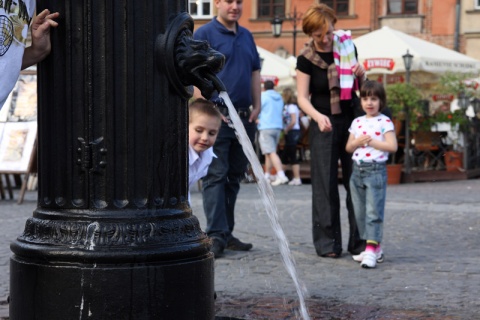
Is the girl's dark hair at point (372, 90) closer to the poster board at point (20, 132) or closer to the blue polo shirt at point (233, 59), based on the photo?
the blue polo shirt at point (233, 59)

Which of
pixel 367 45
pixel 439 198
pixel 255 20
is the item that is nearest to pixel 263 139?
pixel 439 198

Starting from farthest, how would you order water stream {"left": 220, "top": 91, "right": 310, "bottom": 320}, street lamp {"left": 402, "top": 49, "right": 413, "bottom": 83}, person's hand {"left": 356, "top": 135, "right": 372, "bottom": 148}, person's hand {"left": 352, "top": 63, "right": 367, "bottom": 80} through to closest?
street lamp {"left": 402, "top": 49, "right": 413, "bottom": 83} < person's hand {"left": 352, "top": 63, "right": 367, "bottom": 80} < person's hand {"left": 356, "top": 135, "right": 372, "bottom": 148} < water stream {"left": 220, "top": 91, "right": 310, "bottom": 320}

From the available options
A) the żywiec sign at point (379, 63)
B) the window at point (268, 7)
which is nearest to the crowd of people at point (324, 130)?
the żywiec sign at point (379, 63)

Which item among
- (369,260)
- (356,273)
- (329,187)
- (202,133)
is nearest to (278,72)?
(329,187)

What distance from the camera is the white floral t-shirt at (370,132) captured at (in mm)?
6941

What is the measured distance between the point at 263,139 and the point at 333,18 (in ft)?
30.4

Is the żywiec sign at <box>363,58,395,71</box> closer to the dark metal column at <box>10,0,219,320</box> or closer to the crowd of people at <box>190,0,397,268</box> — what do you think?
the crowd of people at <box>190,0,397,268</box>

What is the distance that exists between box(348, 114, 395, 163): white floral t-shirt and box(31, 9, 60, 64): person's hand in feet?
12.7

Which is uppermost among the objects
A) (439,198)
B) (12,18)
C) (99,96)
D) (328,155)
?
(12,18)

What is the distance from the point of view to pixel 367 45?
22.0m

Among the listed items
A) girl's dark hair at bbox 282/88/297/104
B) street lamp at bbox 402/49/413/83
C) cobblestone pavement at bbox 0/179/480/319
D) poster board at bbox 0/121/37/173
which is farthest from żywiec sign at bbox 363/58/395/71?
cobblestone pavement at bbox 0/179/480/319

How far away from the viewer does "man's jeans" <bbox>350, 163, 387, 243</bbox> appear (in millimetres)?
6734

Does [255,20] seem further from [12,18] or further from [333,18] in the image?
[12,18]

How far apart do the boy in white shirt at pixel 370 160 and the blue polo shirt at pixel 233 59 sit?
81 centimetres
